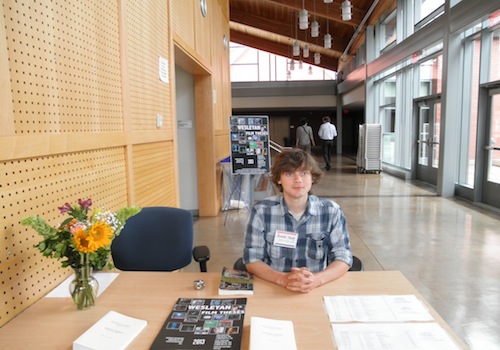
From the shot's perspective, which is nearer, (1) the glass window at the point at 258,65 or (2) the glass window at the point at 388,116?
(2) the glass window at the point at 388,116

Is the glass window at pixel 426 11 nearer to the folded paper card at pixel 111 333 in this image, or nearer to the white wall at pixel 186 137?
the white wall at pixel 186 137

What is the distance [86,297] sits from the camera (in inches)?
59.4

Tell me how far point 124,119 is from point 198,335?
169 cm

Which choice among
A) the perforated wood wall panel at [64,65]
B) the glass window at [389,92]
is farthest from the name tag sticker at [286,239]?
the glass window at [389,92]

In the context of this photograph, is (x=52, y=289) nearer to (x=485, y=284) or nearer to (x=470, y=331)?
(x=470, y=331)

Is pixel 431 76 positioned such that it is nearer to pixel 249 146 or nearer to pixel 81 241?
pixel 249 146

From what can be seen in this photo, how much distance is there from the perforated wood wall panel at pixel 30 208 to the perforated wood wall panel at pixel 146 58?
0.89 metres

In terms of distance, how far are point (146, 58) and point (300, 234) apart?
1.89 m

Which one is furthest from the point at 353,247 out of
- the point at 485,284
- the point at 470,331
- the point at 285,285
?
the point at 285,285

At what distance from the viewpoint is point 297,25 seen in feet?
46.4

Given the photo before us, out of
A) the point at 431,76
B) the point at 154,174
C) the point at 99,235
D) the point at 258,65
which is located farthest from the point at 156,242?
the point at 258,65

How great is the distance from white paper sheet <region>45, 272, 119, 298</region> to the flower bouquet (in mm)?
151

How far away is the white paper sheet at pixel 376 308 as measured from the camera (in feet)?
4.63

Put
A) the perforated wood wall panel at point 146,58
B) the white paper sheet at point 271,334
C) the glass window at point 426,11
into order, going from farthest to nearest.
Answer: the glass window at point 426,11
the perforated wood wall panel at point 146,58
the white paper sheet at point 271,334
